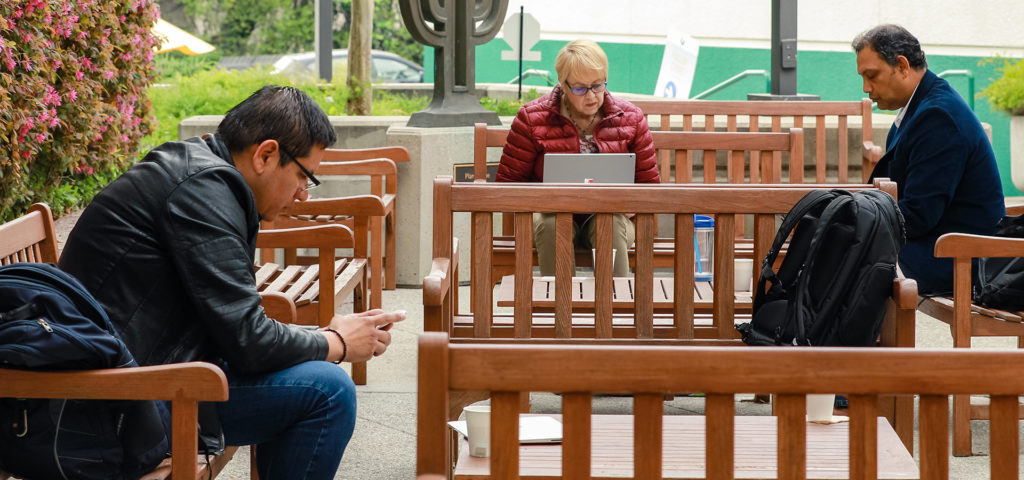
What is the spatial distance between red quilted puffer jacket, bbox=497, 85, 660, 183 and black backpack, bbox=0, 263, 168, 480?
3.29 metres

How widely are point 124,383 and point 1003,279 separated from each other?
323 cm

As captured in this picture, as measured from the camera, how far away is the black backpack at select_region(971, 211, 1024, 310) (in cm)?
440

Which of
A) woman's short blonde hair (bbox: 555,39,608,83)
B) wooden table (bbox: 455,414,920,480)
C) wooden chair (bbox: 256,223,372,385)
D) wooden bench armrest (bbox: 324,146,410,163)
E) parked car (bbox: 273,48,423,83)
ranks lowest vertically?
wooden table (bbox: 455,414,920,480)

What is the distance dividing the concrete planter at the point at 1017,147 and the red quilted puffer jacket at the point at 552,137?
657cm

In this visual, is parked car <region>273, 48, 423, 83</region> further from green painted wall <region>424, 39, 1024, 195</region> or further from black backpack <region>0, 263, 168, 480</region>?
black backpack <region>0, 263, 168, 480</region>

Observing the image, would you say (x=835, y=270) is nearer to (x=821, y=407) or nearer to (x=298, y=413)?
(x=821, y=407)

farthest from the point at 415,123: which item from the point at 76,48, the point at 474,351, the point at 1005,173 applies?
the point at 1005,173

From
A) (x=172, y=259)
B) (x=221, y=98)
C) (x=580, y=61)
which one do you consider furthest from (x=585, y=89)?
(x=221, y=98)

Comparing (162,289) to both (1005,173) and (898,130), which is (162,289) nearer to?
(898,130)

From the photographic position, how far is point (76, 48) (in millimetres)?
6855

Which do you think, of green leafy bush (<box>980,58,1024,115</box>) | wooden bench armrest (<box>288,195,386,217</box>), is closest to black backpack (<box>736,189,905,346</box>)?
wooden bench armrest (<box>288,195,386,217</box>)

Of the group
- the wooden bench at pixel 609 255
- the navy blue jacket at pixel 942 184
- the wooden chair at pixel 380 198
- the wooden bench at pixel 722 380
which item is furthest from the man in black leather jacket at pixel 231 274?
the wooden chair at pixel 380 198

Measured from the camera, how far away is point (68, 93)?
6.60 metres

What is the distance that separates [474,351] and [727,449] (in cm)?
44
